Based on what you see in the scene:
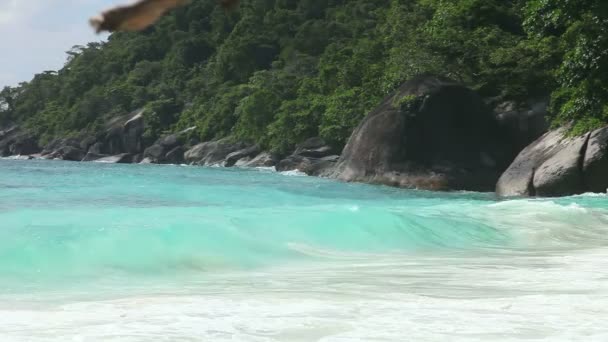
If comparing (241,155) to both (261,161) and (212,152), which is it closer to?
(261,161)

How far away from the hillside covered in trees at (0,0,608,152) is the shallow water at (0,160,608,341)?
2630 mm

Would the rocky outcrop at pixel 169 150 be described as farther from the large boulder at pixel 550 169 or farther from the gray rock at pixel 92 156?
the large boulder at pixel 550 169

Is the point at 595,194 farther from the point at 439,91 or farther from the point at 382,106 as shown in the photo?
the point at 382,106

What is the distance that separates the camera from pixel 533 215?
1352 cm

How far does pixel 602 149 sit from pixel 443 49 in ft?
32.9

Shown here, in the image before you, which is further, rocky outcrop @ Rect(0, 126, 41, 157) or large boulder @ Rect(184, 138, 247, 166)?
rocky outcrop @ Rect(0, 126, 41, 157)

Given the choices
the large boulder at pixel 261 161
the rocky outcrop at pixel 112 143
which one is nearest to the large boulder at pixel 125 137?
the rocky outcrop at pixel 112 143

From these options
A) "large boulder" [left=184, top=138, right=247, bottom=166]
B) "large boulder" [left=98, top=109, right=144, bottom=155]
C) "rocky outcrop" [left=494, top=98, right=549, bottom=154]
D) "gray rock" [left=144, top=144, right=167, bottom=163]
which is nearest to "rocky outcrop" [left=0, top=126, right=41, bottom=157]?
"large boulder" [left=98, top=109, right=144, bottom=155]

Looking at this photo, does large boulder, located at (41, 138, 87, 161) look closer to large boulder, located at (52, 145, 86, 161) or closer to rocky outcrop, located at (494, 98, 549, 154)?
large boulder, located at (52, 145, 86, 161)

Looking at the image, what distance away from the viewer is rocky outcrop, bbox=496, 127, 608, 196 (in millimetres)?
17641

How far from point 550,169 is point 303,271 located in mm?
10976

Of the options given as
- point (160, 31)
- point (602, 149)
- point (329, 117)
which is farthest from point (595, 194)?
point (160, 31)

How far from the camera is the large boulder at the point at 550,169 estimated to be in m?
17.9

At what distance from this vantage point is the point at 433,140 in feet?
77.9
